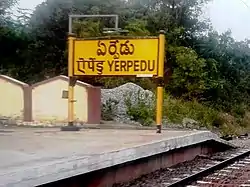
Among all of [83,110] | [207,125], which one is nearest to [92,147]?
[83,110]

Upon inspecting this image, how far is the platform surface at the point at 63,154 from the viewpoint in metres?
6.12

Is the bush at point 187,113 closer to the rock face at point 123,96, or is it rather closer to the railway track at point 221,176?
the rock face at point 123,96

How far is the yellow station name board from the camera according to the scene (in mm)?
12195

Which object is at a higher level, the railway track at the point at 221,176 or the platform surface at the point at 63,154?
the platform surface at the point at 63,154

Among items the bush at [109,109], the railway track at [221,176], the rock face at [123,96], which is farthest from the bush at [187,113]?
the railway track at [221,176]

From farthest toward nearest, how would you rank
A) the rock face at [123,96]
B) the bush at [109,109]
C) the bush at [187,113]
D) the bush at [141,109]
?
the bush at [187,113]
the bush at [141,109]
the rock face at [123,96]
the bush at [109,109]

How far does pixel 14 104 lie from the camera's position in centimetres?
1748

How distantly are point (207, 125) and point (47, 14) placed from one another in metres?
12.5

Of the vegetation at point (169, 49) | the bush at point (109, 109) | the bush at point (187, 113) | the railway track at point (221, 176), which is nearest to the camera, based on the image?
the railway track at point (221, 176)

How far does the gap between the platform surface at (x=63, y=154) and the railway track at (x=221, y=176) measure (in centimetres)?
76

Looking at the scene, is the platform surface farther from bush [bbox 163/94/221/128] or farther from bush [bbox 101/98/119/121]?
bush [bbox 163/94/221/128]

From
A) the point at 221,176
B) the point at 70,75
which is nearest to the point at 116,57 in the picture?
the point at 70,75

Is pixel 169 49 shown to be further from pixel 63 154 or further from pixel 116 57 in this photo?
pixel 63 154

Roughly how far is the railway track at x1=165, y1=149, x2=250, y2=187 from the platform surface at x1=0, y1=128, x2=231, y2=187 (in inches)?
30.1
